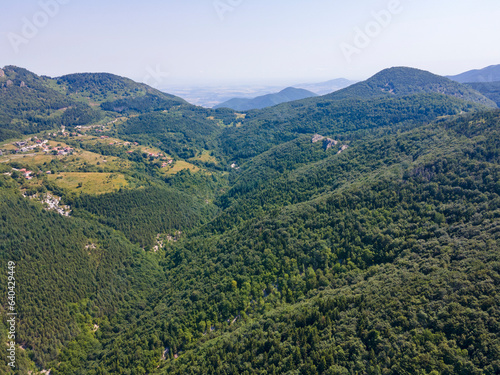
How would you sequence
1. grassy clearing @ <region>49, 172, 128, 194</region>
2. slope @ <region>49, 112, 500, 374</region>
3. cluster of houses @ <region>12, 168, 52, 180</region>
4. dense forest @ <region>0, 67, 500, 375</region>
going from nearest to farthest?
1. slope @ <region>49, 112, 500, 374</region>
2. dense forest @ <region>0, 67, 500, 375</region>
3. cluster of houses @ <region>12, 168, 52, 180</region>
4. grassy clearing @ <region>49, 172, 128, 194</region>

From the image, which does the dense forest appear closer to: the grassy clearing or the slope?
the slope

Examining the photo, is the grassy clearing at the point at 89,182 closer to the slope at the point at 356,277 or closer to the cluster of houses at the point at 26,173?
the cluster of houses at the point at 26,173

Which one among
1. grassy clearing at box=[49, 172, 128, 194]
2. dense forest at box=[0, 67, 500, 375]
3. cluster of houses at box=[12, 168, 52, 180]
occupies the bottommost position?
dense forest at box=[0, 67, 500, 375]

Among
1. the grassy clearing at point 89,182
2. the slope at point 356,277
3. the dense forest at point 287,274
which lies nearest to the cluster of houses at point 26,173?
the dense forest at point 287,274

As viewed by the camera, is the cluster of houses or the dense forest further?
the cluster of houses

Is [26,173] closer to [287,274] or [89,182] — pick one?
[89,182]

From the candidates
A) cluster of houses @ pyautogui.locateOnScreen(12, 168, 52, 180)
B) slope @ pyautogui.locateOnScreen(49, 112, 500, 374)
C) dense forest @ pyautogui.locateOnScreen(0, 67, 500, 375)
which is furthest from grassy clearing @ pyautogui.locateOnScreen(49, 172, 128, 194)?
slope @ pyautogui.locateOnScreen(49, 112, 500, 374)

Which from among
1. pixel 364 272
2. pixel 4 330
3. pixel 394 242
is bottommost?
pixel 4 330

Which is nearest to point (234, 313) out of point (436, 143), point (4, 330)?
point (4, 330)

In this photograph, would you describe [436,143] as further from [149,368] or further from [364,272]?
[149,368]
